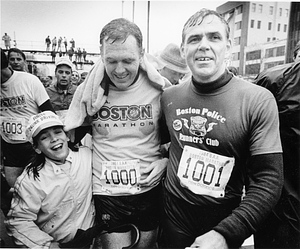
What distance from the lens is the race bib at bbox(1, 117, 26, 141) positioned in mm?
2521

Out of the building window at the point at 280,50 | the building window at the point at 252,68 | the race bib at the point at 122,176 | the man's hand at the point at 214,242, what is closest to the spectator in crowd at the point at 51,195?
the race bib at the point at 122,176

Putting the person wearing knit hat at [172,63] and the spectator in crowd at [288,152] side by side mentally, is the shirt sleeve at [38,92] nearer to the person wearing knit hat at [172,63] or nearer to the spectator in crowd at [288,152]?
the person wearing knit hat at [172,63]

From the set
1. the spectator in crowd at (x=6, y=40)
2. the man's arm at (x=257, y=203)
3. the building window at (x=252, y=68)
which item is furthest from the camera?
the building window at (x=252, y=68)

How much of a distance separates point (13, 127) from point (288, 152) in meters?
2.50

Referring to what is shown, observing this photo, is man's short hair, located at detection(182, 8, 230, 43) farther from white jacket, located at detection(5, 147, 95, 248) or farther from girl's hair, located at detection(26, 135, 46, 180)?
girl's hair, located at detection(26, 135, 46, 180)

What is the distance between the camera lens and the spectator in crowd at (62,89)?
3.40 meters

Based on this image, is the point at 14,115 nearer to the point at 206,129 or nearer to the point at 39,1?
the point at 39,1

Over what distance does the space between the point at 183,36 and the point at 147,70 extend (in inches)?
13.8

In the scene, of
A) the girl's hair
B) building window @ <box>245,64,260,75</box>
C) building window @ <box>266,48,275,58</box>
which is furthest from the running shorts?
building window @ <box>266,48,275,58</box>

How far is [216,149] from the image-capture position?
136 cm

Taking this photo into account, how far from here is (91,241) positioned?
5.61ft

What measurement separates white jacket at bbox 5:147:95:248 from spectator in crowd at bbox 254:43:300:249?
49.3 inches

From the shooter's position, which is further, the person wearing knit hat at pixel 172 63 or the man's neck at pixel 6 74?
the person wearing knit hat at pixel 172 63

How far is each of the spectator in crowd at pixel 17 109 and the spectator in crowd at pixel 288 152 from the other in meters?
2.11
